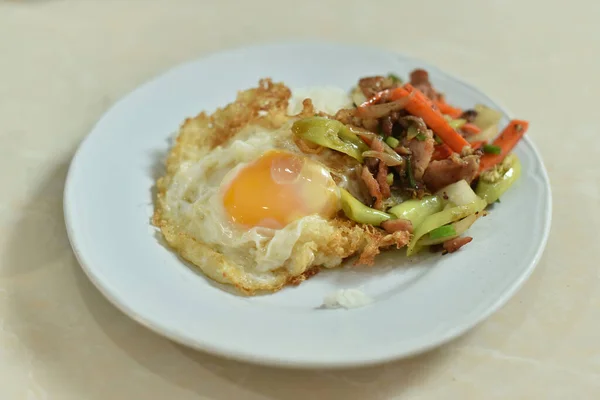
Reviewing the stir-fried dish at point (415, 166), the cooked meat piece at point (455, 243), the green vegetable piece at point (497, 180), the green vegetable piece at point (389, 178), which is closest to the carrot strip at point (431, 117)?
the stir-fried dish at point (415, 166)

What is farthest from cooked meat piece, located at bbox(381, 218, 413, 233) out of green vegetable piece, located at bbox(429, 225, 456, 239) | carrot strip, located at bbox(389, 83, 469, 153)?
carrot strip, located at bbox(389, 83, 469, 153)

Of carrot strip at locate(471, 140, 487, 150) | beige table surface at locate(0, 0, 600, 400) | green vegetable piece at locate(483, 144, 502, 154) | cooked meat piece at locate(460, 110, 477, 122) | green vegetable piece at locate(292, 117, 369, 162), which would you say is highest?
cooked meat piece at locate(460, 110, 477, 122)

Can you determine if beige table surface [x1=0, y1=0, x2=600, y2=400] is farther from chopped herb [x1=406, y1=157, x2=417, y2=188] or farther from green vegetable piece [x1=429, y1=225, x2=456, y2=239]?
chopped herb [x1=406, y1=157, x2=417, y2=188]

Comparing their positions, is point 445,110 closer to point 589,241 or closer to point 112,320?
Answer: point 589,241

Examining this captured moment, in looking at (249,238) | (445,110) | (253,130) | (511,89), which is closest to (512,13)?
(511,89)

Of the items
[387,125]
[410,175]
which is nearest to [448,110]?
[387,125]

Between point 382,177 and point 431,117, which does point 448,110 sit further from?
point 382,177

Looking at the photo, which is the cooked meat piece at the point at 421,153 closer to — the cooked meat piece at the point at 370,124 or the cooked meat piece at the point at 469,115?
the cooked meat piece at the point at 370,124
